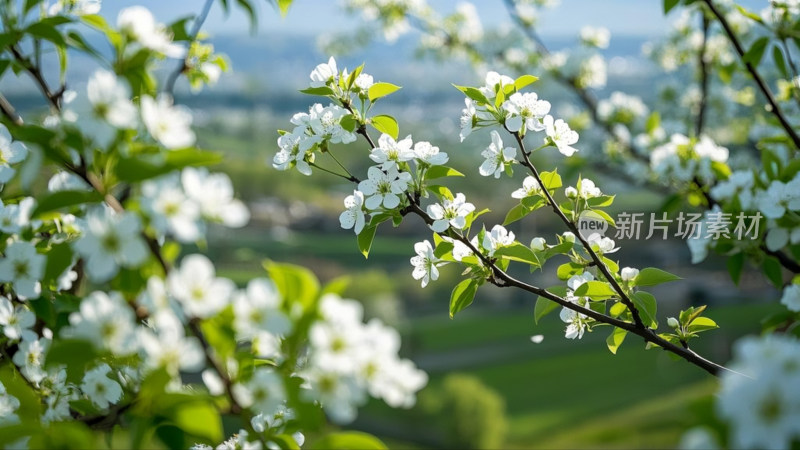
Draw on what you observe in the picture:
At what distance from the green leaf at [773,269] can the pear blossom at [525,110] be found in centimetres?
35

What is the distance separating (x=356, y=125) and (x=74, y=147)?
46 centimetres

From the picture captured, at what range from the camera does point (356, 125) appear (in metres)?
0.89

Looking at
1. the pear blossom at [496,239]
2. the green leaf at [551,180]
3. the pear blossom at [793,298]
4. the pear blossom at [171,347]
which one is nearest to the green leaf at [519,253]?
the pear blossom at [496,239]

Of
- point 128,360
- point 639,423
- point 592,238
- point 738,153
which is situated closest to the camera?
point 128,360

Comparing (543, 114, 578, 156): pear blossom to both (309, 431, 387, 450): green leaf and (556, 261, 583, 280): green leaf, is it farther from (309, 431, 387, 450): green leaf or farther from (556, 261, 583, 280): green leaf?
(309, 431, 387, 450): green leaf

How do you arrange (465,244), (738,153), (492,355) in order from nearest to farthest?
(465,244) → (738,153) → (492,355)

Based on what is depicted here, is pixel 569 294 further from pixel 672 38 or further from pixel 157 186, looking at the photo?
pixel 672 38

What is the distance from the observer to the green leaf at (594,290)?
0.81m

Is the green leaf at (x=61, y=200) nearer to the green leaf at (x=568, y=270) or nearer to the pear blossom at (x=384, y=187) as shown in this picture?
the pear blossom at (x=384, y=187)

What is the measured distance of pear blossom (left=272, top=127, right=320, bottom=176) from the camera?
894mm

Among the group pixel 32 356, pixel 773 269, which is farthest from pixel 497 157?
pixel 32 356

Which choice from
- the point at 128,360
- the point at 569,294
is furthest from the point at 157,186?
the point at 569,294

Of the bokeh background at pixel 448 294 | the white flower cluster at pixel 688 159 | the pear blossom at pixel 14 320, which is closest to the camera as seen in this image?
the pear blossom at pixel 14 320

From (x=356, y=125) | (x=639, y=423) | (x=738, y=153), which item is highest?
(x=356, y=125)
